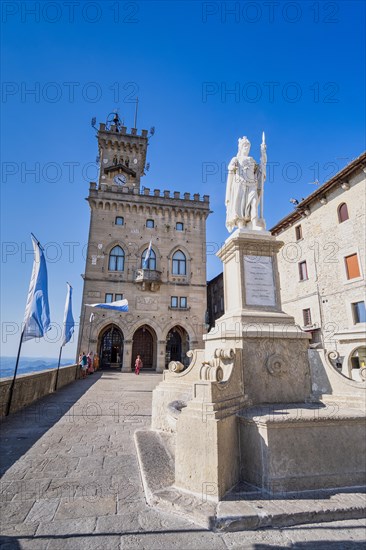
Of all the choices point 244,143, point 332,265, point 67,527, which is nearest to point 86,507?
point 67,527

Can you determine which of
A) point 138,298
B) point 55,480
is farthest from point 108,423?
point 138,298

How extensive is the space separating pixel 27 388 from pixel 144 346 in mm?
19606

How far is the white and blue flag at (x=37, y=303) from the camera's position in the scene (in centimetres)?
850

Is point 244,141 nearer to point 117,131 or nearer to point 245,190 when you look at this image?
point 245,190

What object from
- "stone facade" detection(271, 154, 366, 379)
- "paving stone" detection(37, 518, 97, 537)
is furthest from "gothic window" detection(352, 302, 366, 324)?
"paving stone" detection(37, 518, 97, 537)

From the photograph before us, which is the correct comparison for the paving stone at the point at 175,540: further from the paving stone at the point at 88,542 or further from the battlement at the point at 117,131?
the battlement at the point at 117,131

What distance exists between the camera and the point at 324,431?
334 cm

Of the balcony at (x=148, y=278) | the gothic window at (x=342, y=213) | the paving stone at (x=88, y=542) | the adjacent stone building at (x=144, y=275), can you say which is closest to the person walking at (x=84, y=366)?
the adjacent stone building at (x=144, y=275)

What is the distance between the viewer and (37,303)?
8.80 metres

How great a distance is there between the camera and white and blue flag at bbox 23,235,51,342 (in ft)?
27.9

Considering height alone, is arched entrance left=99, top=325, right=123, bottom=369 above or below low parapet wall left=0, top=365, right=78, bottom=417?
above

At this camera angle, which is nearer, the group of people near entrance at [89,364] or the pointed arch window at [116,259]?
the group of people near entrance at [89,364]

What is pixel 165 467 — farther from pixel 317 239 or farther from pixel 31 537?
pixel 317 239

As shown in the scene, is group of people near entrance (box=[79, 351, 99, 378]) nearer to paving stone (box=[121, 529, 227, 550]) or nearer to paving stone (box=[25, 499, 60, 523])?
paving stone (box=[25, 499, 60, 523])
